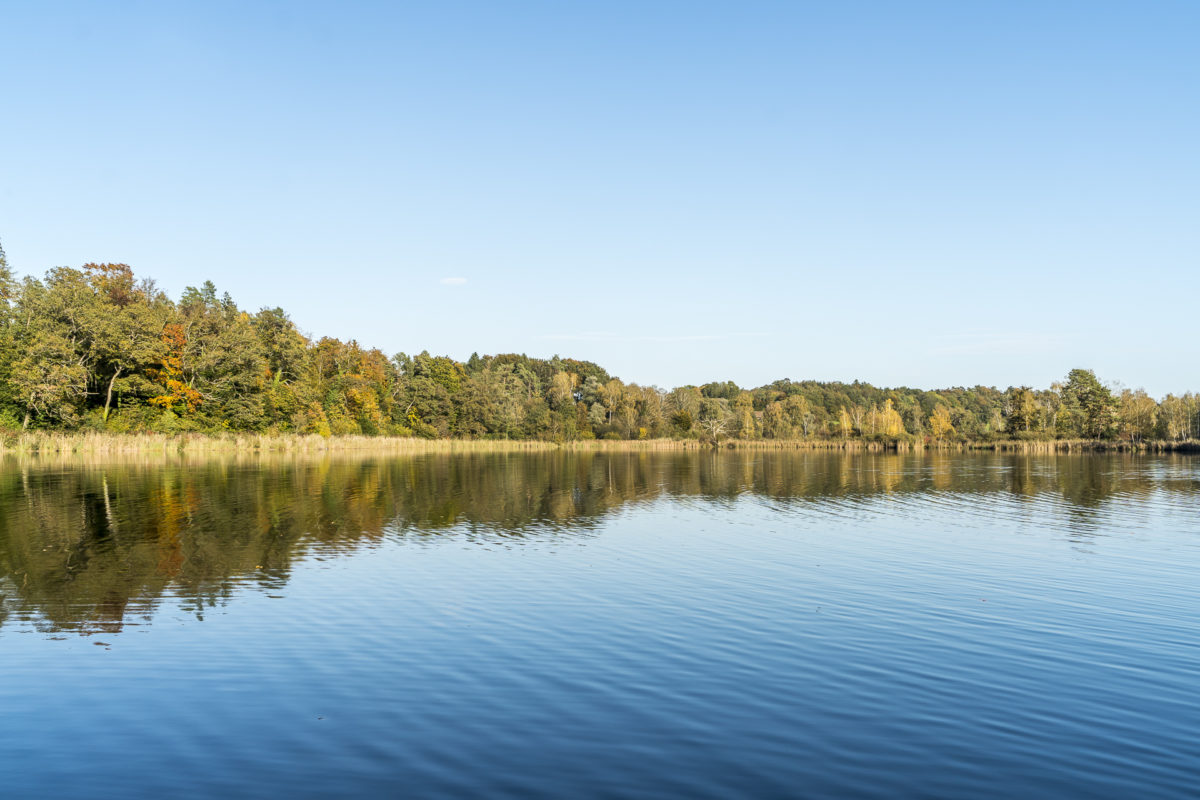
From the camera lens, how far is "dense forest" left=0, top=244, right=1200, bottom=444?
69250 millimetres

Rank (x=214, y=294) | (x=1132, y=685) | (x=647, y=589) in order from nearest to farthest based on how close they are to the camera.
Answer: (x=1132, y=685), (x=647, y=589), (x=214, y=294)

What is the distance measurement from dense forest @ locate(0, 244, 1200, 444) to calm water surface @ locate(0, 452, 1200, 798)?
Result: 177ft

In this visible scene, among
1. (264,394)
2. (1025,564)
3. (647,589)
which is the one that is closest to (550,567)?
(647,589)

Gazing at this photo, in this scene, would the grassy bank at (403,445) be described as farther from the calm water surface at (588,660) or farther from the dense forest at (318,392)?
the calm water surface at (588,660)

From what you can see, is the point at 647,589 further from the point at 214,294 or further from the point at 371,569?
the point at 214,294

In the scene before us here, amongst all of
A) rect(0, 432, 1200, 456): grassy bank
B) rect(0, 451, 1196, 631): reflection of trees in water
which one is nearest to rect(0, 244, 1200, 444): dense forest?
rect(0, 432, 1200, 456): grassy bank

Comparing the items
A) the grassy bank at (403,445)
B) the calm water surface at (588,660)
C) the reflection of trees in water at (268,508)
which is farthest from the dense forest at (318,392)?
the calm water surface at (588,660)

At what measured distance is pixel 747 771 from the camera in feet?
24.7

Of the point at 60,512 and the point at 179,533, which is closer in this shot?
the point at 179,533

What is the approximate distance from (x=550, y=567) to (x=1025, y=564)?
42.3ft

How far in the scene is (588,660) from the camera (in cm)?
1131

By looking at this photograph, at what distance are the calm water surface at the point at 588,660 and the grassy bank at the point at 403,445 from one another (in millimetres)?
47917

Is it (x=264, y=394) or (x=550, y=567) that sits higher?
(x=264, y=394)

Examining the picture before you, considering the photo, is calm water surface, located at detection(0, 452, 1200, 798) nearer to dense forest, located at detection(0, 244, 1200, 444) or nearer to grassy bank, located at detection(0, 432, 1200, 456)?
grassy bank, located at detection(0, 432, 1200, 456)
